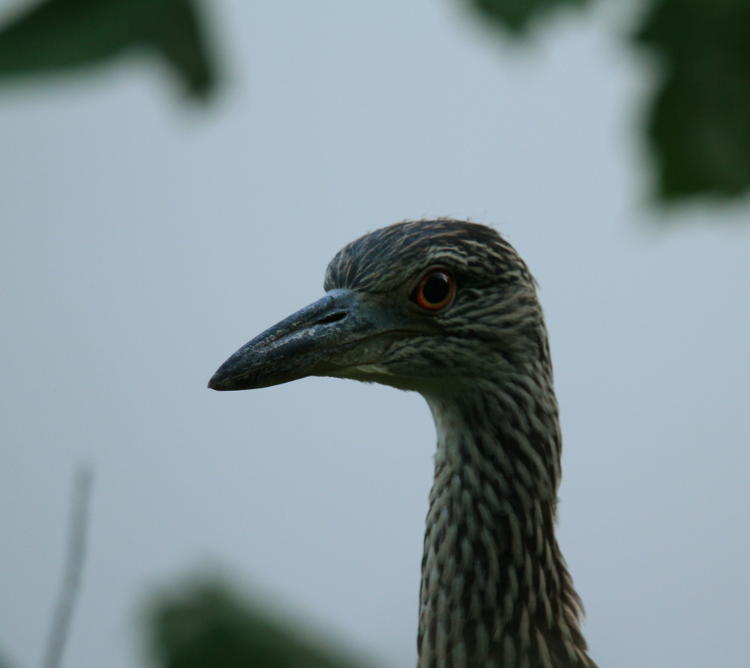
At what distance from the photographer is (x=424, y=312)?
4.12 meters

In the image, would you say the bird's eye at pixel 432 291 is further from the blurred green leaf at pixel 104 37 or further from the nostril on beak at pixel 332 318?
the blurred green leaf at pixel 104 37

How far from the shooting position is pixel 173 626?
658 mm

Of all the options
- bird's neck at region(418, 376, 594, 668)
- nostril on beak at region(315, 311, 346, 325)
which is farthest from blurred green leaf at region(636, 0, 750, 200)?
bird's neck at region(418, 376, 594, 668)

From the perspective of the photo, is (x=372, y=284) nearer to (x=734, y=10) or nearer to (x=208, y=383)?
(x=208, y=383)

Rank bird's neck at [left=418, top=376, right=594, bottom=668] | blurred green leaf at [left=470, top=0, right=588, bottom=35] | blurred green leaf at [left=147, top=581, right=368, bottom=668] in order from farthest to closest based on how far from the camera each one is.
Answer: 1. bird's neck at [left=418, top=376, right=594, bottom=668]
2. blurred green leaf at [left=470, top=0, right=588, bottom=35]
3. blurred green leaf at [left=147, top=581, right=368, bottom=668]

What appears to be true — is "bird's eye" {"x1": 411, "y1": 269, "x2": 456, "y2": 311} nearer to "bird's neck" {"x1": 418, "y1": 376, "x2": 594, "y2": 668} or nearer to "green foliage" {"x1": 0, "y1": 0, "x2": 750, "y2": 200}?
"bird's neck" {"x1": 418, "y1": 376, "x2": 594, "y2": 668}

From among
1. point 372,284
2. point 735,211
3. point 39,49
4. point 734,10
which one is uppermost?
point 372,284

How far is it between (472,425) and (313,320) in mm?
768

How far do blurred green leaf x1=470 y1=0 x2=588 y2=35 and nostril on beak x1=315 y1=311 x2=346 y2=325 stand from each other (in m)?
3.31

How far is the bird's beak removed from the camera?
12.6 ft

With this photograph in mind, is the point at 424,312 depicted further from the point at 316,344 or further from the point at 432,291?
the point at 316,344

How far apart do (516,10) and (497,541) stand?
356 cm

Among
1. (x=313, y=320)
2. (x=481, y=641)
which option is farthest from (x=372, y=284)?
(x=481, y=641)

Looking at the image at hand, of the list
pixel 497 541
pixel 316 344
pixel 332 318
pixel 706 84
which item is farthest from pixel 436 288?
pixel 706 84
